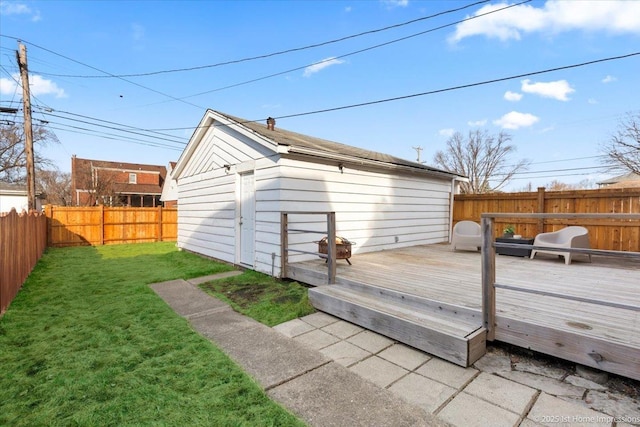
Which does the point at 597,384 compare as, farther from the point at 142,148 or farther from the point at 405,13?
the point at 142,148

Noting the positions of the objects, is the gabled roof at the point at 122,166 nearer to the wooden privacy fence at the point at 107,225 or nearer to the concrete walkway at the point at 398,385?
the wooden privacy fence at the point at 107,225

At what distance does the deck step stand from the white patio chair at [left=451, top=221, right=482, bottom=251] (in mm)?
4084

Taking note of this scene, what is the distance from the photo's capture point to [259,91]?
1092cm

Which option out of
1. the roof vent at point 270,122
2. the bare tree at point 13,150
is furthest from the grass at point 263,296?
the bare tree at point 13,150

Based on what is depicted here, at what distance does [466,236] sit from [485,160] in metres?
21.3

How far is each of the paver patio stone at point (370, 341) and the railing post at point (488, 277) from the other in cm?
92

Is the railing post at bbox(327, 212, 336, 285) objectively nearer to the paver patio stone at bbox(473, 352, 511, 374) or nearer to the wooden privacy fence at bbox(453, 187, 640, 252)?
the paver patio stone at bbox(473, 352, 511, 374)

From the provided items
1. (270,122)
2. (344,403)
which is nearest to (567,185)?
(270,122)

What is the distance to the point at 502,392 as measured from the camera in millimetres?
2160

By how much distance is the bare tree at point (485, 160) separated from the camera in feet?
80.4

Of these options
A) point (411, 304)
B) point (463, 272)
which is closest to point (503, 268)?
point (463, 272)

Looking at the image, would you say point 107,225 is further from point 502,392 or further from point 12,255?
point 502,392

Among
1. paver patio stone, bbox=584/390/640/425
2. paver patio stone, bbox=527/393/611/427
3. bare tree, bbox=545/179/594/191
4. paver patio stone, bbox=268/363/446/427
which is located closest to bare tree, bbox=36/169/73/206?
paver patio stone, bbox=268/363/446/427

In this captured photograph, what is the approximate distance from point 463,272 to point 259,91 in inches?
365
